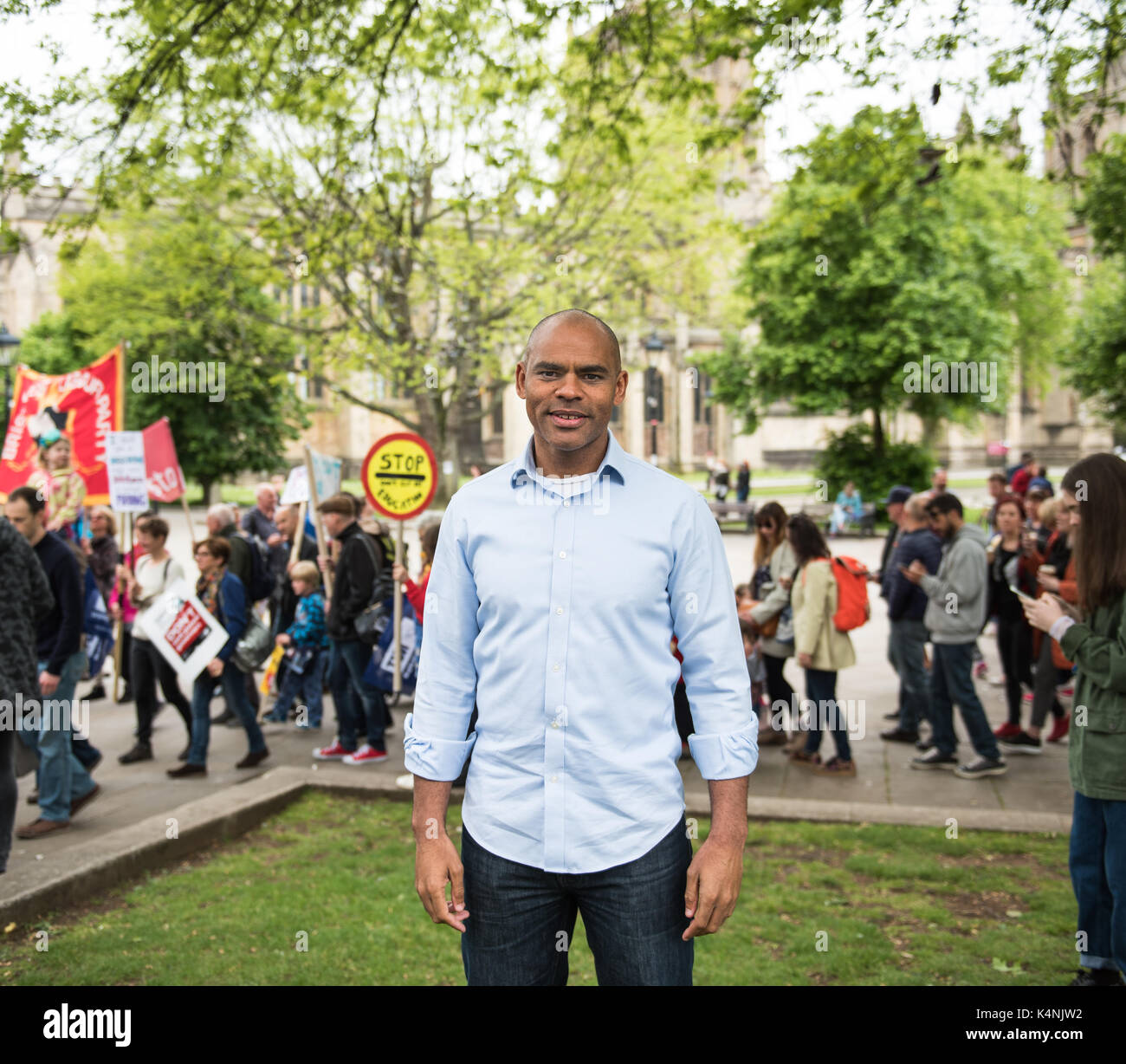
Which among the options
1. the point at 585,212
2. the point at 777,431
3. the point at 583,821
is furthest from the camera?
the point at 777,431

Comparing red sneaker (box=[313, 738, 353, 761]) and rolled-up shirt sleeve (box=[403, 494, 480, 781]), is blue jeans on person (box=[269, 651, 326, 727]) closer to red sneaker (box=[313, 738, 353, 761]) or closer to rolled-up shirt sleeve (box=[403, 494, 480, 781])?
red sneaker (box=[313, 738, 353, 761])

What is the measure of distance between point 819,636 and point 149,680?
5181 mm

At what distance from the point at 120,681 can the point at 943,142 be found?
386 inches

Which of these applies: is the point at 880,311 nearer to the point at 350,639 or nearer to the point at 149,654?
the point at 350,639

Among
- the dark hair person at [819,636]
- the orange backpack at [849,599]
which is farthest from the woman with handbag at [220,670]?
the orange backpack at [849,599]

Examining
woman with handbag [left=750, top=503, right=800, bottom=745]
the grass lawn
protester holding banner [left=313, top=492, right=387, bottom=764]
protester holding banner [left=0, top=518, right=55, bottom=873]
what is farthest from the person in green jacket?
protester holding banner [left=313, top=492, right=387, bottom=764]

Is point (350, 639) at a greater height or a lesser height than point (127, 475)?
lesser

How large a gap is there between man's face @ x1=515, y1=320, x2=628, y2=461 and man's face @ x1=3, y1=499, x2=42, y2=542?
5.02 meters

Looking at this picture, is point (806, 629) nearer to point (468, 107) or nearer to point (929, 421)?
point (468, 107)

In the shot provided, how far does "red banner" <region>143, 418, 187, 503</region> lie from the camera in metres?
12.0

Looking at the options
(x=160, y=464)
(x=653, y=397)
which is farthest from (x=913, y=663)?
(x=653, y=397)

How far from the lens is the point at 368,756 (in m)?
8.87
